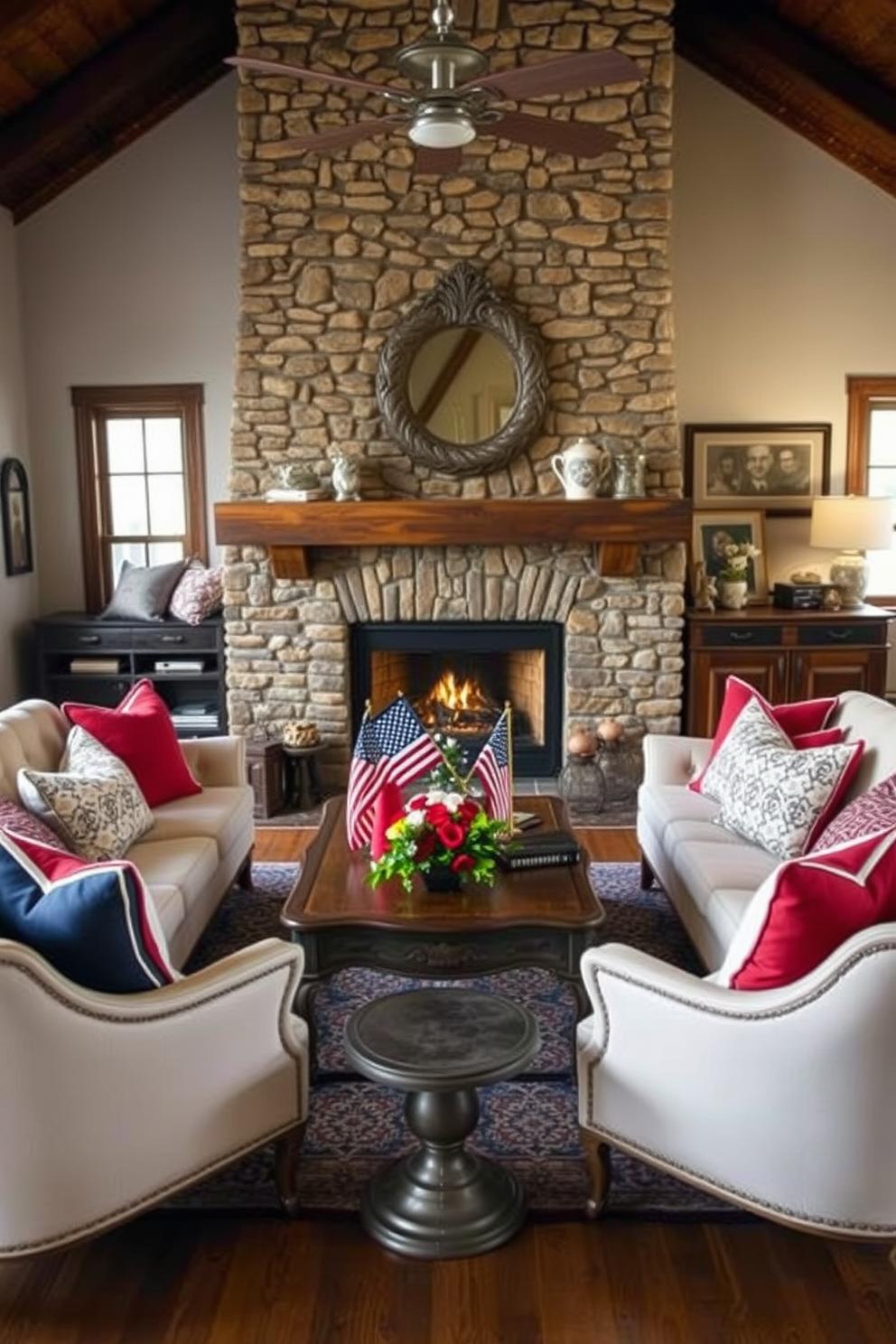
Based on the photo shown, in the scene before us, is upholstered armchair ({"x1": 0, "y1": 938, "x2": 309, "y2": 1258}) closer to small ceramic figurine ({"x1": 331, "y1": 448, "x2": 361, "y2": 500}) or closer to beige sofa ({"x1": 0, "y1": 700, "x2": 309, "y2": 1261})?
beige sofa ({"x1": 0, "y1": 700, "x2": 309, "y2": 1261})

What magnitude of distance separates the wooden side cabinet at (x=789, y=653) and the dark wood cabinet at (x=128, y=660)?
270 cm

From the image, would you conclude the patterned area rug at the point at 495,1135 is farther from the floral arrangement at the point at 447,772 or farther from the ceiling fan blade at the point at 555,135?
the ceiling fan blade at the point at 555,135

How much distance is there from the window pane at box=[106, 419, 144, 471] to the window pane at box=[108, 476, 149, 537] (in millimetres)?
72

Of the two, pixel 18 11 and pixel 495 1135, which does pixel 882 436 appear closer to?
pixel 18 11

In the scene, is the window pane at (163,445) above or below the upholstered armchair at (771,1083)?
above

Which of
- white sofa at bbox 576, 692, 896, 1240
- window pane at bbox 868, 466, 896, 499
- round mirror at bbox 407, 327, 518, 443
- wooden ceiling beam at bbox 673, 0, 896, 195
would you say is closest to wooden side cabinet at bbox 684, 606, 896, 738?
window pane at bbox 868, 466, 896, 499

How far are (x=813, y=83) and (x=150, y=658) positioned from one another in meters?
4.76

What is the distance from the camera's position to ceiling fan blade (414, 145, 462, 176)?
12.4 ft

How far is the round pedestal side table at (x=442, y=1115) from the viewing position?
8.06 feet

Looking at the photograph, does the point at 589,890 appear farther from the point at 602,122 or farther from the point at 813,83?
the point at 813,83

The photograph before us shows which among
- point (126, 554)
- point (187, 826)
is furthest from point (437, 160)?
point (126, 554)

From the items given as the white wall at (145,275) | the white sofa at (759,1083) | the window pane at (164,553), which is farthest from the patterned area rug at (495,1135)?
the white wall at (145,275)

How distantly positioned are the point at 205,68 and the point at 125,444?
7.20ft

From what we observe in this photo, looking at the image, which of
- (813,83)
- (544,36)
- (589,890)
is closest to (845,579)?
(813,83)
